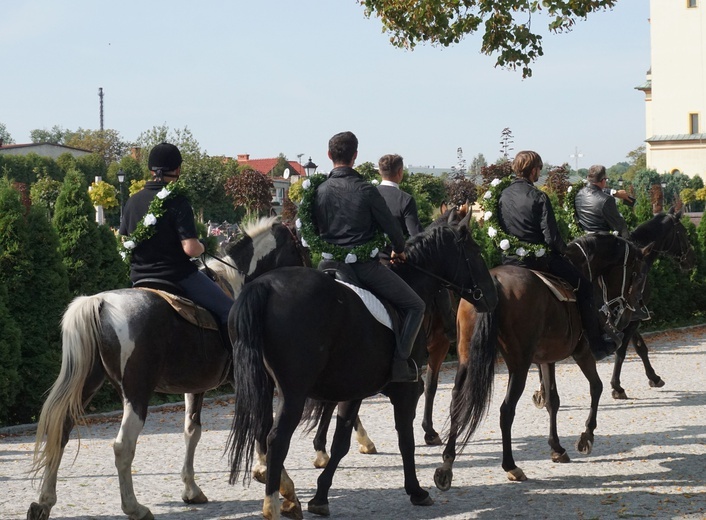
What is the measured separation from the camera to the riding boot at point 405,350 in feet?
23.3

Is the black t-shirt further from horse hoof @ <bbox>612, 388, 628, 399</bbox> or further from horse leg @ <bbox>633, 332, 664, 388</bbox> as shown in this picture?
horse leg @ <bbox>633, 332, 664, 388</bbox>

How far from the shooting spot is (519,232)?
8.98 meters

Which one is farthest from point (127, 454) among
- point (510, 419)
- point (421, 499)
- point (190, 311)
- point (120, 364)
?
point (510, 419)

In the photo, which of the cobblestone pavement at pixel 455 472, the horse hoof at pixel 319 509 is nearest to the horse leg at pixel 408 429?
the cobblestone pavement at pixel 455 472

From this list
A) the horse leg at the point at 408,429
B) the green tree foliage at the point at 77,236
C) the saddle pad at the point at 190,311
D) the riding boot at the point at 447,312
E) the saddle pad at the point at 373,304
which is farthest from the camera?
the green tree foliage at the point at 77,236

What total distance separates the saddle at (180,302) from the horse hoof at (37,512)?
1640 millimetres

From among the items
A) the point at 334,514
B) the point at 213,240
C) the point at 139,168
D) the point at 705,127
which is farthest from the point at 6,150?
the point at 334,514

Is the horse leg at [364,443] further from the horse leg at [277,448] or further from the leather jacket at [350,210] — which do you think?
the horse leg at [277,448]

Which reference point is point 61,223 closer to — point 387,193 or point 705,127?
point 387,193

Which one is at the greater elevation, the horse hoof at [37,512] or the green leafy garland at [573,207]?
the green leafy garland at [573,207]

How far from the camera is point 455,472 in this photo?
8836 mm

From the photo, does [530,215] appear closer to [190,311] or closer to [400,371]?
[400,371]

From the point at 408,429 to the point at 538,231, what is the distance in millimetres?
2515

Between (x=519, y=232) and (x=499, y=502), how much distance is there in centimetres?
256
